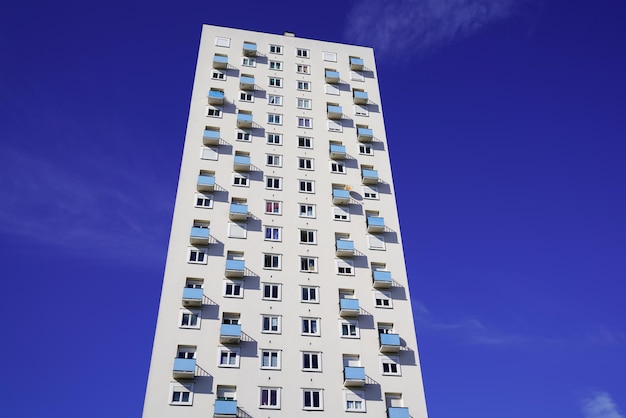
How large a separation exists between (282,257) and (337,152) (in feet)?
48.2

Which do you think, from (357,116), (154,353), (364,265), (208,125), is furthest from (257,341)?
(357,116)

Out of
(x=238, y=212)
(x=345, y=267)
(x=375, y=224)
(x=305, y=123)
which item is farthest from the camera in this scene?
(x=305, y=123)

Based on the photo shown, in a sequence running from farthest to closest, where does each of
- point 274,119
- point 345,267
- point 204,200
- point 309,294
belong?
point 274,119
point 204,200
point 345,267
point 309,294

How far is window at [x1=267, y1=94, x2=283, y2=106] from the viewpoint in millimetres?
65188

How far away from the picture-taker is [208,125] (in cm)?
6128

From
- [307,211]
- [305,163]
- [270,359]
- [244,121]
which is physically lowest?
[270,359]

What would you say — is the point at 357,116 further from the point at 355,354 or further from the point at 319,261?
the point at 355,354

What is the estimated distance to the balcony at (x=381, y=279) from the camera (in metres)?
51.6

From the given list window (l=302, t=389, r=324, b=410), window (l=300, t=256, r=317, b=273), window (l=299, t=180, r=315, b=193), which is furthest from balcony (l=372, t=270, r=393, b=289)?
window (l=302, t=389, r=324, b=410)

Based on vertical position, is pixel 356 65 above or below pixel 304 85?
above

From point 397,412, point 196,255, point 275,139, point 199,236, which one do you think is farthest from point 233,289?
point 275,139

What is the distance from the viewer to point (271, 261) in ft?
170

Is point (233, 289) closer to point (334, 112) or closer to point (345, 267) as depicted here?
point (345, 267)

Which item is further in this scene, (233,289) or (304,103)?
(304,103)
